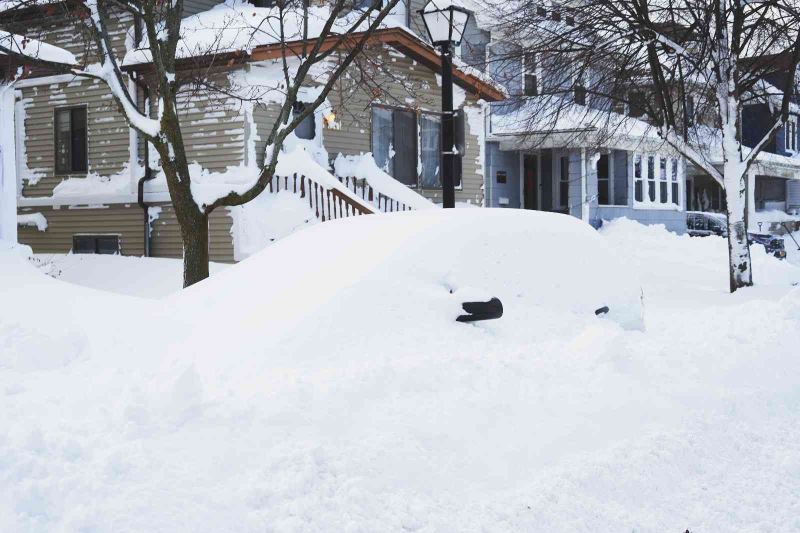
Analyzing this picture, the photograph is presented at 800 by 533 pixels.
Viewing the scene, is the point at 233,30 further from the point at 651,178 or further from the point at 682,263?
the point at 651,178

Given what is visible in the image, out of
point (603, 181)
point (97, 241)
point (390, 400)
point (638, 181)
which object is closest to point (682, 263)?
point (603, 181)

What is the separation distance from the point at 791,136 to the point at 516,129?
21000 mm

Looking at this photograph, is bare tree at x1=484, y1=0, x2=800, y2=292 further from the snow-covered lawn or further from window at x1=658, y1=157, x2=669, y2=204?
window at x1=658, y1=157, x2=669, y2=204

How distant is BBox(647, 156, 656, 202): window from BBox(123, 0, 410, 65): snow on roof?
523 inches

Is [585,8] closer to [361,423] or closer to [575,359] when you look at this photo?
[575,359]

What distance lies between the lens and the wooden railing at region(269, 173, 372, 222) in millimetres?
16141

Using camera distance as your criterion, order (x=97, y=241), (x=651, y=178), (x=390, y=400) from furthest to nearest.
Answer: (x=651, y=178) → (x=97, y=241) → (x=390, y=400)

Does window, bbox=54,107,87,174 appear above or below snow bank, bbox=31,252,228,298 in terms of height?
above

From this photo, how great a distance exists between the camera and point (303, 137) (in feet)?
57.9

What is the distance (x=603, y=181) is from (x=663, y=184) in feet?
9.24

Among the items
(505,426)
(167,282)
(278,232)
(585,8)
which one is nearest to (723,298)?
(585,8)

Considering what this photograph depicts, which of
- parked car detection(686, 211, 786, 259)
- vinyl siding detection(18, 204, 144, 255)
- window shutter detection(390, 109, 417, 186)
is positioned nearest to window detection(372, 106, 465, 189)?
window shutter detection(390, 109, 417, 186)

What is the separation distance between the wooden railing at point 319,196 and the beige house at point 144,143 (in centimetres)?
75

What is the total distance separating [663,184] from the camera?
29.9 m
